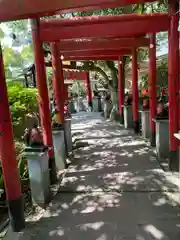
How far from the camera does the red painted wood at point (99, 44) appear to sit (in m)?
7.65

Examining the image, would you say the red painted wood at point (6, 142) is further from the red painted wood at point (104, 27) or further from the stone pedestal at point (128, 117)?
the stone pedestal at point (128, 117)

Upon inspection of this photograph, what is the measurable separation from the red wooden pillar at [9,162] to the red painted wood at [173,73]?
127 inches

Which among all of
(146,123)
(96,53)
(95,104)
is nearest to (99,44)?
(96,53)

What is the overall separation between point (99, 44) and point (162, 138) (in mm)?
3958

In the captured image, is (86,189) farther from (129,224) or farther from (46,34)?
(46,34)

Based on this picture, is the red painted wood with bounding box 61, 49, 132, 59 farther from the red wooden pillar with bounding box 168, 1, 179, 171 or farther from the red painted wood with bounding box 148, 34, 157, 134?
the red wooden pillar with bounding box 168, 1, 179, 171

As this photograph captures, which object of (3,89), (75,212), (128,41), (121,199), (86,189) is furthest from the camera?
(128,41)

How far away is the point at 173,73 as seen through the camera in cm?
488

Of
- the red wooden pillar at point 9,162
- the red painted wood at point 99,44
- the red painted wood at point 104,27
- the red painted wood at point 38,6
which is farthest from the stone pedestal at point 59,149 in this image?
the red painted wood at point 38,6

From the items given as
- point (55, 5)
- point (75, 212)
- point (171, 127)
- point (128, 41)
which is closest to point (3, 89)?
point (55, 5)

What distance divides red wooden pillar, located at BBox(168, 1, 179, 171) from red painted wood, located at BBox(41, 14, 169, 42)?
0.56m

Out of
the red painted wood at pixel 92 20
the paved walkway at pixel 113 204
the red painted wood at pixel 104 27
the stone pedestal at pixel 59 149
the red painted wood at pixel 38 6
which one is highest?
the red painted wood at pixel 92 20

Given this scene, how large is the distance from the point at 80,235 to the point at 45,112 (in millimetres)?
2518

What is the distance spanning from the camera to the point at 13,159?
3.37m
